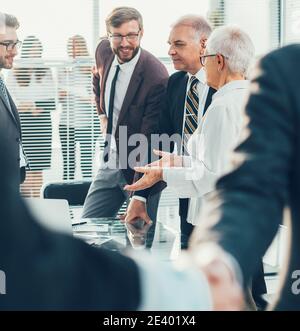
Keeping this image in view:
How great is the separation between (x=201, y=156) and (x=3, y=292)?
102 inches

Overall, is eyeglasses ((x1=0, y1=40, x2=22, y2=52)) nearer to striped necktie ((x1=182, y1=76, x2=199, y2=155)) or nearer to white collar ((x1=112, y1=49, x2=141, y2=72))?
white collar ((x1=112, y1=49, x2=141, y2=72))

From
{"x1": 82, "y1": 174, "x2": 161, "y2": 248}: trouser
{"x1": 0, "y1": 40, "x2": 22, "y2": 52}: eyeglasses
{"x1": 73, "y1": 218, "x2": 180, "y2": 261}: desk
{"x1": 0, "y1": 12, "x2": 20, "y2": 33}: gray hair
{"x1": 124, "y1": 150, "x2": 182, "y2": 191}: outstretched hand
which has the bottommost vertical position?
{"x1": 82, "y1": 174, "x2": 161, "y2": 248}: trouser

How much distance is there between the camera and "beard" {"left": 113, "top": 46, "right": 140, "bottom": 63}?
4305 millimetres

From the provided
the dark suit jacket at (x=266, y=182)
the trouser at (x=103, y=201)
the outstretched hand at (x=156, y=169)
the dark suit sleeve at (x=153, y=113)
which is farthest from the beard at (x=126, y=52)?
the dark suit jacket at (x=266, y=182)

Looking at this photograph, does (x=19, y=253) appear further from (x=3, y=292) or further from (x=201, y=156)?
(x=201, y=156)

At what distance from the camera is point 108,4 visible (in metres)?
5.78

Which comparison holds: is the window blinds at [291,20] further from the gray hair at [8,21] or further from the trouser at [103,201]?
the trouser at [103,201]

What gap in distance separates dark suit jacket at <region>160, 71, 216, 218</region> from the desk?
0.63 metres

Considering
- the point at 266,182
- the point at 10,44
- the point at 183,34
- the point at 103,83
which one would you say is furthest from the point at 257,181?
the point at 10,44

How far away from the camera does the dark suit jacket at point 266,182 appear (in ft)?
2.95

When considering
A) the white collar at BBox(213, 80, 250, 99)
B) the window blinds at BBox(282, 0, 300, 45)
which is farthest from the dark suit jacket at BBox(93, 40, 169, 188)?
the window blinds at BBox(282, 0, 300, 45)

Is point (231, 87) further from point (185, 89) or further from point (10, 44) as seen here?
point (10, 44)

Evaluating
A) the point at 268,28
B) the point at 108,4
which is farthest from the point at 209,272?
the point at 268,28

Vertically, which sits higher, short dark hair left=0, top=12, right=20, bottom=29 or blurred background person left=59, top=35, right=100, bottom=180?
short dark hair left=0, top=12, right=20, bottom=29
